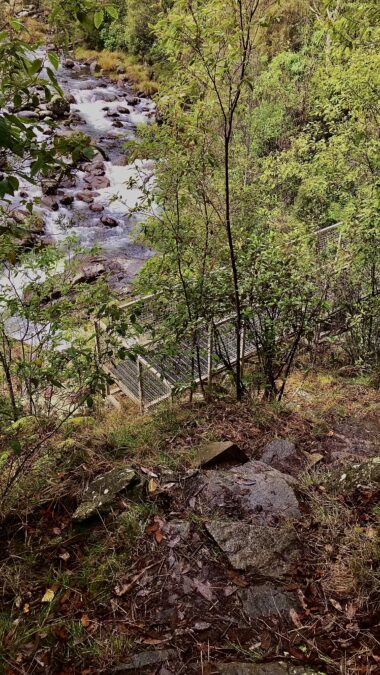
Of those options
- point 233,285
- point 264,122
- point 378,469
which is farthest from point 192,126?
point 264,122

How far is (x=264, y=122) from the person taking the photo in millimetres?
13773

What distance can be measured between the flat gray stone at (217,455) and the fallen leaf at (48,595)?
4.61 ft

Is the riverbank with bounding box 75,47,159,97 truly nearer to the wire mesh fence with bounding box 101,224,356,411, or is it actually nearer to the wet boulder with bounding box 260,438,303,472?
the wire mesh fence with bounding box 101,224,356,411

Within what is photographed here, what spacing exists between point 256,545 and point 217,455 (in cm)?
103

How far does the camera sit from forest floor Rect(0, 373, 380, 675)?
2197 mm

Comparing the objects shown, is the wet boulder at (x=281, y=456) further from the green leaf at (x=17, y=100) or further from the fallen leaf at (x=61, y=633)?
the green leaf at (x=17, y=100)

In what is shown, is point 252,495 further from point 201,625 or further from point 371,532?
point 201,625

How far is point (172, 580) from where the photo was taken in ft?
8.59

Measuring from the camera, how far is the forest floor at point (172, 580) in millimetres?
2197

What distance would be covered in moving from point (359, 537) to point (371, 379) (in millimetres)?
4304

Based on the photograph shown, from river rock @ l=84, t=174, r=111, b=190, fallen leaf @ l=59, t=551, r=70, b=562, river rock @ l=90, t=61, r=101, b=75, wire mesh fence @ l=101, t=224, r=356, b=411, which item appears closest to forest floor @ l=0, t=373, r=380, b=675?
fallen leaf @ l=59, t=551, r=70, b=562

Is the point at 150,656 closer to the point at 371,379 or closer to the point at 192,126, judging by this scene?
the point at 192,126

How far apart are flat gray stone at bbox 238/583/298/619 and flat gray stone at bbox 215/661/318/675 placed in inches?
12.6

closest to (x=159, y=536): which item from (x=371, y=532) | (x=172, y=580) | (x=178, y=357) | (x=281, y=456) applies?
(x=172, y=580)
